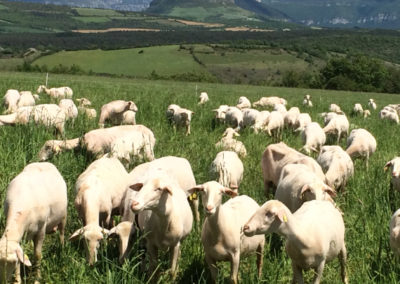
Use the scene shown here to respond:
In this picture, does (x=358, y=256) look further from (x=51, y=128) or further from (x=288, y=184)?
(x=51, y=128)

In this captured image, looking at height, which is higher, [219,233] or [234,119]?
[219,233]

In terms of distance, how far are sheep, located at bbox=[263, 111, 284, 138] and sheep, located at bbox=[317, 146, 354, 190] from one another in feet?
17.3

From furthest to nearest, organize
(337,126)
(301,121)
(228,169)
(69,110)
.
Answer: (301,121) < (337,126) < (69,110) < (228,169)

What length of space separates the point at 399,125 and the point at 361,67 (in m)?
70.3

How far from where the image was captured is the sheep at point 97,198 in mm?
5336

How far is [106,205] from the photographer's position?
6.41 metres

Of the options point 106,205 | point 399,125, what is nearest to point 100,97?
point 399,125

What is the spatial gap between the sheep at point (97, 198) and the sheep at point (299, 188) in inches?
94.0

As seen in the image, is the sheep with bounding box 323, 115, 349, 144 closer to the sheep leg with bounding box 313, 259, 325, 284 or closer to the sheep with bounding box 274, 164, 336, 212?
the sheep with bounding box 274, 164, 336, 212

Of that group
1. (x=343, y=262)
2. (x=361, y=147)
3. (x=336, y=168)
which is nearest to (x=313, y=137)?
(x=361, y=147)

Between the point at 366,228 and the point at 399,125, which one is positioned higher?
the point at 366,228

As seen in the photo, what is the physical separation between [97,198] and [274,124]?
31.2 feet

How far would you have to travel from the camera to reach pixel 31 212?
5.18m

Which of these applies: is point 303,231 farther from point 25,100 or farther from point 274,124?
point 25,100
